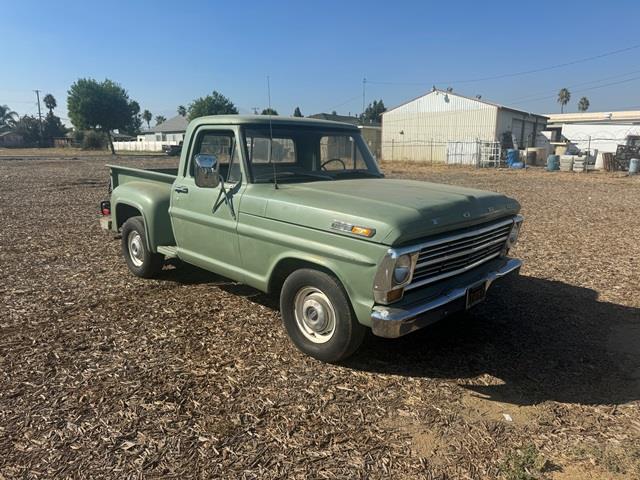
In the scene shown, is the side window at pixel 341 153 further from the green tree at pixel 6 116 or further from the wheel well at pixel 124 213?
the green tree at pixel 6 116

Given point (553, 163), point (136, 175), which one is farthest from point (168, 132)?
point (136, 175)

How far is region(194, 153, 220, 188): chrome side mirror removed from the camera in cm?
422

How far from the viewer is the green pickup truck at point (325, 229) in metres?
3.39

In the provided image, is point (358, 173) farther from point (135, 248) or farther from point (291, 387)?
point (135, 248)

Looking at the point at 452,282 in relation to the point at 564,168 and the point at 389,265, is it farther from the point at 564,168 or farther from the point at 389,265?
the point at 564,168

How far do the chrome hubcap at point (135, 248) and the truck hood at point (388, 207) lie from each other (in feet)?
8.33

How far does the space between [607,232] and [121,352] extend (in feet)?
29.3

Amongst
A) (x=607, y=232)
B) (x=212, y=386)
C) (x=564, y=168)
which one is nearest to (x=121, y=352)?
(x=212, y=386)

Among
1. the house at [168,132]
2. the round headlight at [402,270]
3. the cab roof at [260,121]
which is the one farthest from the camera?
the house at [168,132]

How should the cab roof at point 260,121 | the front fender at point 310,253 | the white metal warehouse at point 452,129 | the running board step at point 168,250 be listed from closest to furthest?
the front fender at point 310,253 → the cab roof at point 260,121 → the running board step at point 168,250 → the white metal warehouse at point 452,129

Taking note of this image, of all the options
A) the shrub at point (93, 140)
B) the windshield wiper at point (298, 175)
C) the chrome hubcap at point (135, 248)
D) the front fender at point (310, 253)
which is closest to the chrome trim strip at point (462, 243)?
the front fender at point (310, 253)

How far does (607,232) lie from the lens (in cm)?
913

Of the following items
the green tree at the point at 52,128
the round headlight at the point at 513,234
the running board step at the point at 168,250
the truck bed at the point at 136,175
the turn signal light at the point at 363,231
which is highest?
the green tree at the point at 52,128

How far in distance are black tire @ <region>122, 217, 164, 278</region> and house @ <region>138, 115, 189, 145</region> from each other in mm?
77532
